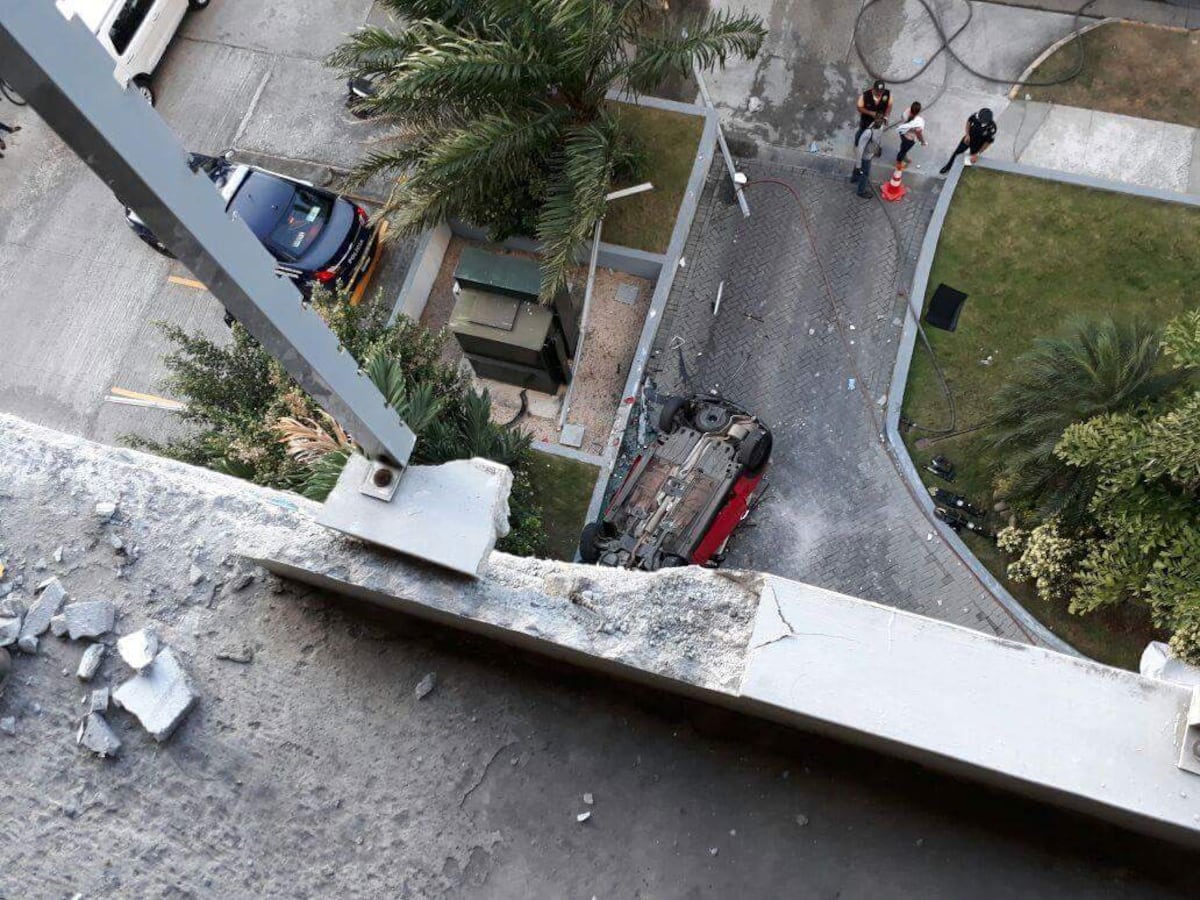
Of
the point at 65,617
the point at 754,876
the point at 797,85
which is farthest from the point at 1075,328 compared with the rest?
the point at 65,617

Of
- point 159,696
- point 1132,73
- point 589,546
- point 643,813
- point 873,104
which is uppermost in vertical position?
point 1132,73

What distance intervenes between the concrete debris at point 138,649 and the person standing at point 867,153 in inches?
399

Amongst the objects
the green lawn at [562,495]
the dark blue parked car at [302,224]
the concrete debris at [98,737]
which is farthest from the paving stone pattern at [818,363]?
the concrete debris at [98,737]

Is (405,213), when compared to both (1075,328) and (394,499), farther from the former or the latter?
(1075,328)

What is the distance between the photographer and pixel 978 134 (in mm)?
10648

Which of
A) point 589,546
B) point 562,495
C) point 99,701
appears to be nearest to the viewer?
point 99,701

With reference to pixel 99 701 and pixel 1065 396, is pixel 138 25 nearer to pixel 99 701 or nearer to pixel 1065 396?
pixel 99 701

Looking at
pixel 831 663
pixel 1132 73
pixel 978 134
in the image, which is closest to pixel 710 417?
pixel 978 134

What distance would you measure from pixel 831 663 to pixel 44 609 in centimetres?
368

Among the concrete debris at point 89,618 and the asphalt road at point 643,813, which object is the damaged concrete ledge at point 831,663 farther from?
the concrete debris at point 89,618

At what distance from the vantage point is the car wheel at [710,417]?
32.4 feet

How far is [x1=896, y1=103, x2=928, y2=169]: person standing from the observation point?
425 inches

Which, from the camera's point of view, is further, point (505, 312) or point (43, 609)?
point (505, 312)

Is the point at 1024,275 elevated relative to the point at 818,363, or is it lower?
elevated
